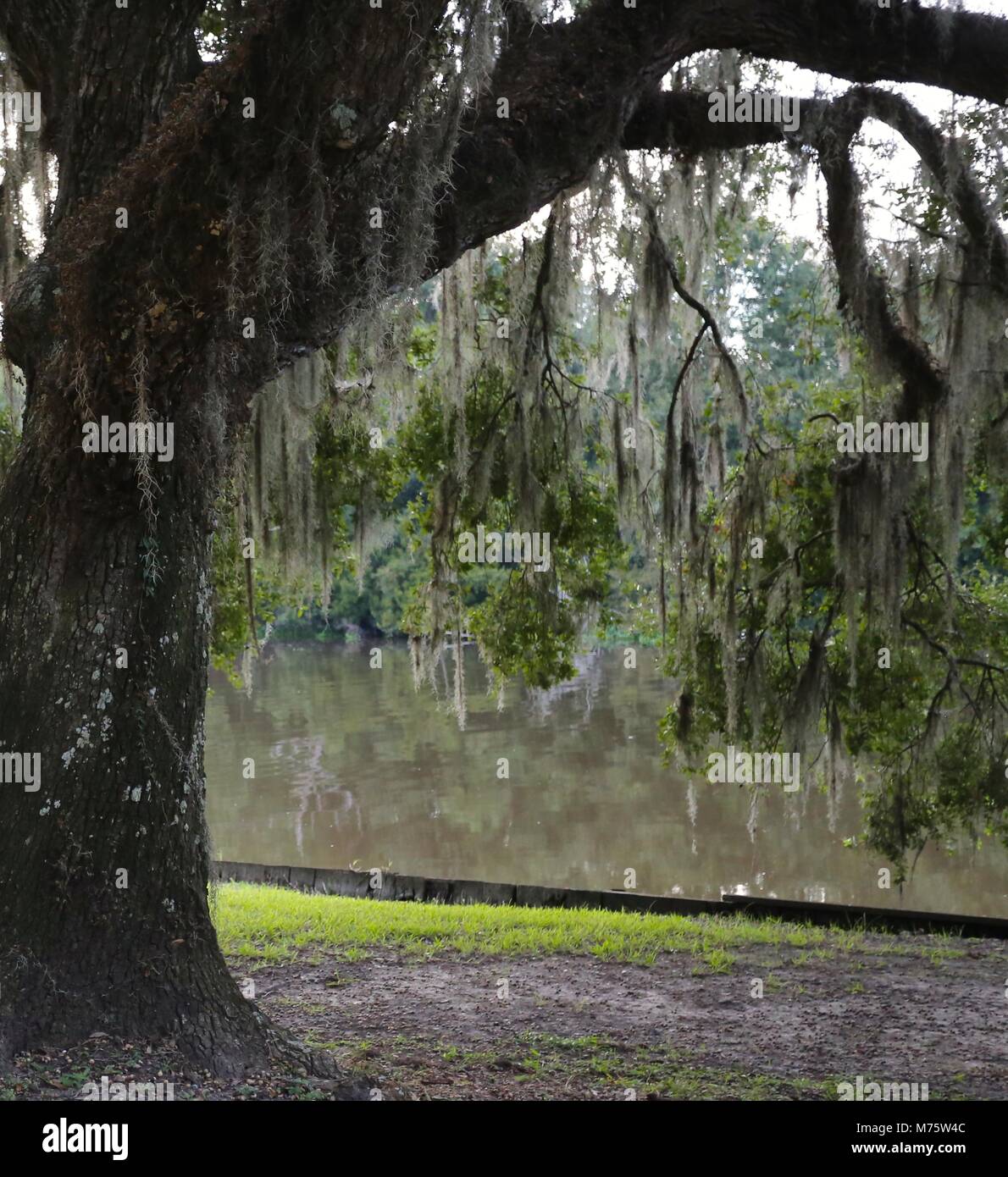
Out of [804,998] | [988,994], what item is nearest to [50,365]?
[804,998]

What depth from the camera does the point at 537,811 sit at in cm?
1518

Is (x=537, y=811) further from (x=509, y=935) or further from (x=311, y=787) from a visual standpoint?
(x=509, y=935)

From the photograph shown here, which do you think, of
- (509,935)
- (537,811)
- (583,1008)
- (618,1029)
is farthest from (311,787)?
(618,1029)

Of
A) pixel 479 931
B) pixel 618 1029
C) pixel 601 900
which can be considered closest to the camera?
pixel 618 1029

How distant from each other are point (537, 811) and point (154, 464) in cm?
1188

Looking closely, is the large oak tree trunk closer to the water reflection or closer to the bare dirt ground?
the bare dirt ground

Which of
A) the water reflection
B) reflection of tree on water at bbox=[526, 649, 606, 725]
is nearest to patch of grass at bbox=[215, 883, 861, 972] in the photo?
the water reflection

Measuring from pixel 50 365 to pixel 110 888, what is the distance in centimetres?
180

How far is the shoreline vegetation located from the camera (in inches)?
163

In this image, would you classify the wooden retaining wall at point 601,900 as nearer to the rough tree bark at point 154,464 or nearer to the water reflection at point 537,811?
the water reflection at point 537,811

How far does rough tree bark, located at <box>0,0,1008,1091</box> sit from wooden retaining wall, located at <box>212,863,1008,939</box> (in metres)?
4.97

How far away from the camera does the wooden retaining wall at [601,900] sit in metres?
7.98

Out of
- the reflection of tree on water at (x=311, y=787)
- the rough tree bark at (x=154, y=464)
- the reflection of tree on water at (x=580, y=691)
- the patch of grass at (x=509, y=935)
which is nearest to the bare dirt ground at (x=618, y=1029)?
the patch of grass at (x=509, y=935)

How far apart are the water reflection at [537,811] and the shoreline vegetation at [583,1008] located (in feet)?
4.14
